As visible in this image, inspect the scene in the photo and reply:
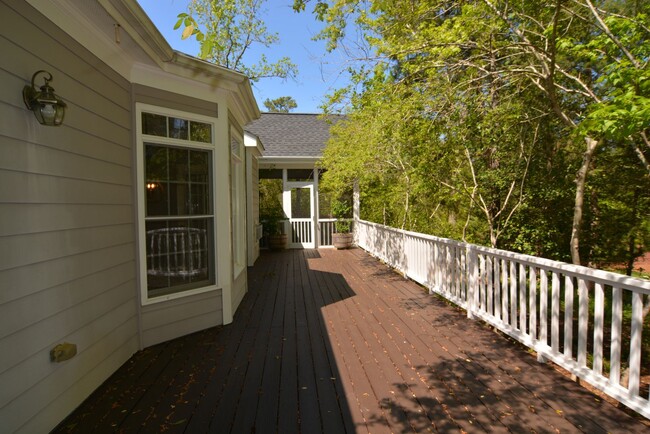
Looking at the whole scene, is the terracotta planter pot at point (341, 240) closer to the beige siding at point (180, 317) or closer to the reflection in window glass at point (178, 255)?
the beige siding at point (180, 317)

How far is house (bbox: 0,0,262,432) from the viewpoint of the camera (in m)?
1.87

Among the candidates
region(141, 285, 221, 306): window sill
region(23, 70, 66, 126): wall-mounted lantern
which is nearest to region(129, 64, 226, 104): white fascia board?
region(23, 70, 66, 126): wall-mounted lantern

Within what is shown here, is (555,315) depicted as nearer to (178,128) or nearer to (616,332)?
(616,332)

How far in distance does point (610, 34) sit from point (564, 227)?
3525 mm

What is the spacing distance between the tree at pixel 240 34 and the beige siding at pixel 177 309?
10.2m

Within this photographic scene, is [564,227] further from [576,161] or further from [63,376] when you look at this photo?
[63,376]

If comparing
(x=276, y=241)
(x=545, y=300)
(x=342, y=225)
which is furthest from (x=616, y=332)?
(x=276, y=241)

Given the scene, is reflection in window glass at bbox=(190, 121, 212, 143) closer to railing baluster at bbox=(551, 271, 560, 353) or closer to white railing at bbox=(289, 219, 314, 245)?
railing baluster at bbox=(551, 271, 560, 353)

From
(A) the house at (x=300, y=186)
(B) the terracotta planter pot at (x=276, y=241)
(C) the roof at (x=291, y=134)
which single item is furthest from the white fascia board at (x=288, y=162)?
(B) the terracotta planter pot at (x=276, y=241)

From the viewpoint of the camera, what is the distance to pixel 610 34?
2.82 metres

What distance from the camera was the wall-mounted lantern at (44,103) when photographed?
195cm

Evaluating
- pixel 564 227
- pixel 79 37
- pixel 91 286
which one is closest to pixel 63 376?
pixel 91 286

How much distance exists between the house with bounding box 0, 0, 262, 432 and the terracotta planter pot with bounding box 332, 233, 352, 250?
20.2ft

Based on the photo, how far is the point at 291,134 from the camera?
12008 millimetres
